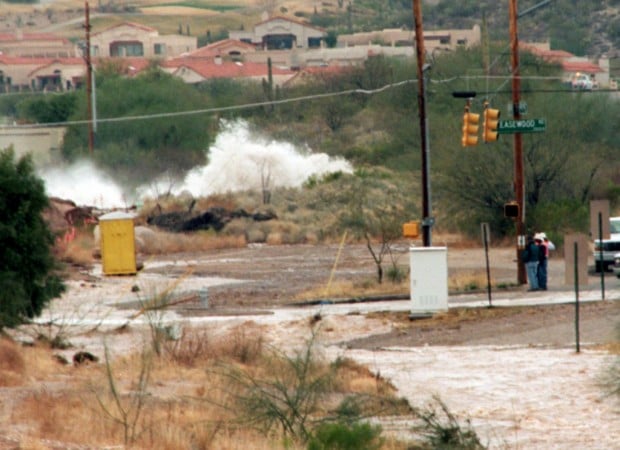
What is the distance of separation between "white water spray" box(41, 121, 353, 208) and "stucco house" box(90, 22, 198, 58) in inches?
2953

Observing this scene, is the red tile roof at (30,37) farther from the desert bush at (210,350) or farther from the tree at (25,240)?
the desert bush at (210,350)

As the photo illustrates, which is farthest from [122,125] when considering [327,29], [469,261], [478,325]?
[327,29]

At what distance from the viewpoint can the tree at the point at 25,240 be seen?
95.1ft

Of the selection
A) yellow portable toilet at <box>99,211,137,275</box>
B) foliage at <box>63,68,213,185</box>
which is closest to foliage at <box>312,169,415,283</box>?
yellow portable toilet at <box>99,211,137,275</box>

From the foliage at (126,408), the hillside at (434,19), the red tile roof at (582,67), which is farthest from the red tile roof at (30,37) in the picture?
the foliage at (126,408)

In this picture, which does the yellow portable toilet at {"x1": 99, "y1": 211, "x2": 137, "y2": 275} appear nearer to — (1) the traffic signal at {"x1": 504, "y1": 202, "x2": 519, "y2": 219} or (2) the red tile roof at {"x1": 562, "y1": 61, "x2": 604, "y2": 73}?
(1) the traffic signal at {"x1": 504, "y1": 202, "x2": 519, "y2": 219}

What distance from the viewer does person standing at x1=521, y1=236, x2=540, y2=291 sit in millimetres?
38375

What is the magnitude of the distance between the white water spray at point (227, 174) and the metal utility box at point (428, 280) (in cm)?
4029

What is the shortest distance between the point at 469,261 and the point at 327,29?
143 m

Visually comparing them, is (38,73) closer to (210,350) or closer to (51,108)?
(51,108)

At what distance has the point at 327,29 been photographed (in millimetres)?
190125

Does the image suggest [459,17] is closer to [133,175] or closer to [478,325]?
[133,175]

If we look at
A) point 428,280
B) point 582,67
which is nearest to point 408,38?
point 582,67

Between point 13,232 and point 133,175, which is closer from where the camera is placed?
point 13,232
